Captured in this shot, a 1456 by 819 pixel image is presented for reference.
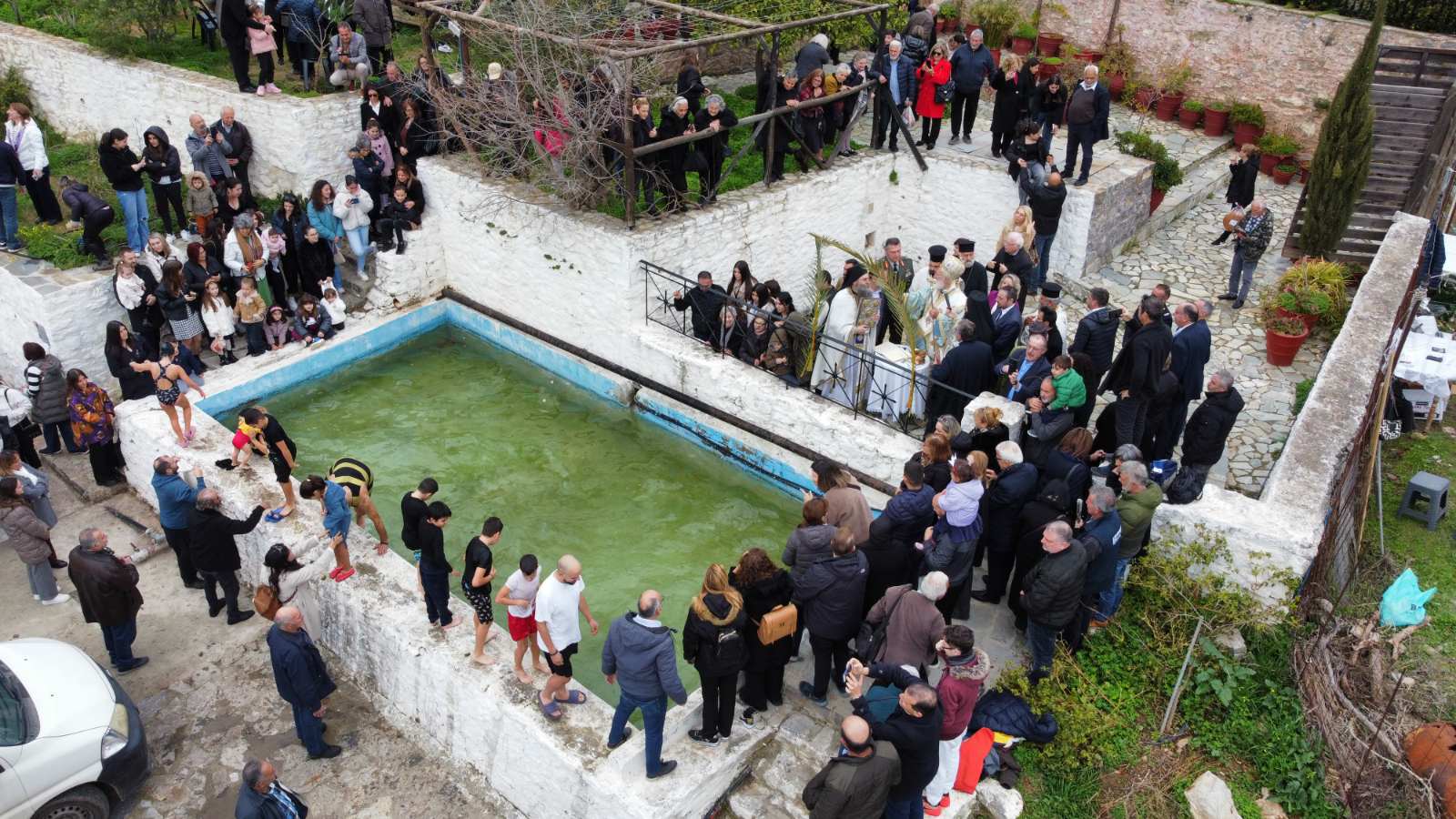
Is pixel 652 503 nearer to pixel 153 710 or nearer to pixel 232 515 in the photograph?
pixel 232 515

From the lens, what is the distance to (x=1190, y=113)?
1678cm

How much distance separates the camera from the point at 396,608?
327 inches

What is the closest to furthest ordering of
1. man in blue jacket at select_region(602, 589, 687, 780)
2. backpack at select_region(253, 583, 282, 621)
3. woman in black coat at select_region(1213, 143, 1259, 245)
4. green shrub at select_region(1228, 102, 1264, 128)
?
man in blue jacket at select_region(602, 589, 687, 780) < backpack at select_region(253, 583, 282, 621) < woman in black coat at select_region(1213, 143, 1259, 245) < green shrub at select_region(1228, 102, 1264, 128)

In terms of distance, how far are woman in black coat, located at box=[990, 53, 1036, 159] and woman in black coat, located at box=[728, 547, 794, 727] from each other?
8.94m

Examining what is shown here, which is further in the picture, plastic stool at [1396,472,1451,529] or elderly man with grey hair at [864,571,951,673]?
plastic stool at [1396,472,1451,529]

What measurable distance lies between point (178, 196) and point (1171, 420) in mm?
11642

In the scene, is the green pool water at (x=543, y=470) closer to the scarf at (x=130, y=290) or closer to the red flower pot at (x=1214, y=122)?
the scarf at (x=130, y=290)

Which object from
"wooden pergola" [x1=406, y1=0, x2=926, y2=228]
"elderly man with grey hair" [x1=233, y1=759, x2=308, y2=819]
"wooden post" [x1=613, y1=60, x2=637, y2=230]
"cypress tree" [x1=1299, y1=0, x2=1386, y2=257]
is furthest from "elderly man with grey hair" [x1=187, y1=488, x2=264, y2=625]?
"cypress tree" [x1=1299, y1=0, x2=1386, y2=257]

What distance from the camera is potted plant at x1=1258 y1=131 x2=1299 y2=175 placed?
52.2 ft

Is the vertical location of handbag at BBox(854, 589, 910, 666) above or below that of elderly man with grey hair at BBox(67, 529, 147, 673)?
above

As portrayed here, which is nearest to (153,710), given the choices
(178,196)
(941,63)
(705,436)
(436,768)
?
(436,768)

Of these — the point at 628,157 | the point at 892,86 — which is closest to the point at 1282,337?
the point at 892,86

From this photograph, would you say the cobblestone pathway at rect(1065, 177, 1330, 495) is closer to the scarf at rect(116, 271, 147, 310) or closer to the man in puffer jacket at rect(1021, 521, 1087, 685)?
the man in puffer jacket at rect(1021, 521, 1087, 685)

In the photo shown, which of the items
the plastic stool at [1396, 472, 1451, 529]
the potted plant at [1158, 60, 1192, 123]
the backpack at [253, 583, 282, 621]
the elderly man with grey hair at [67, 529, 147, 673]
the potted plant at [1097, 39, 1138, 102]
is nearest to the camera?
the backpack at [253, 583, 282, 621]
